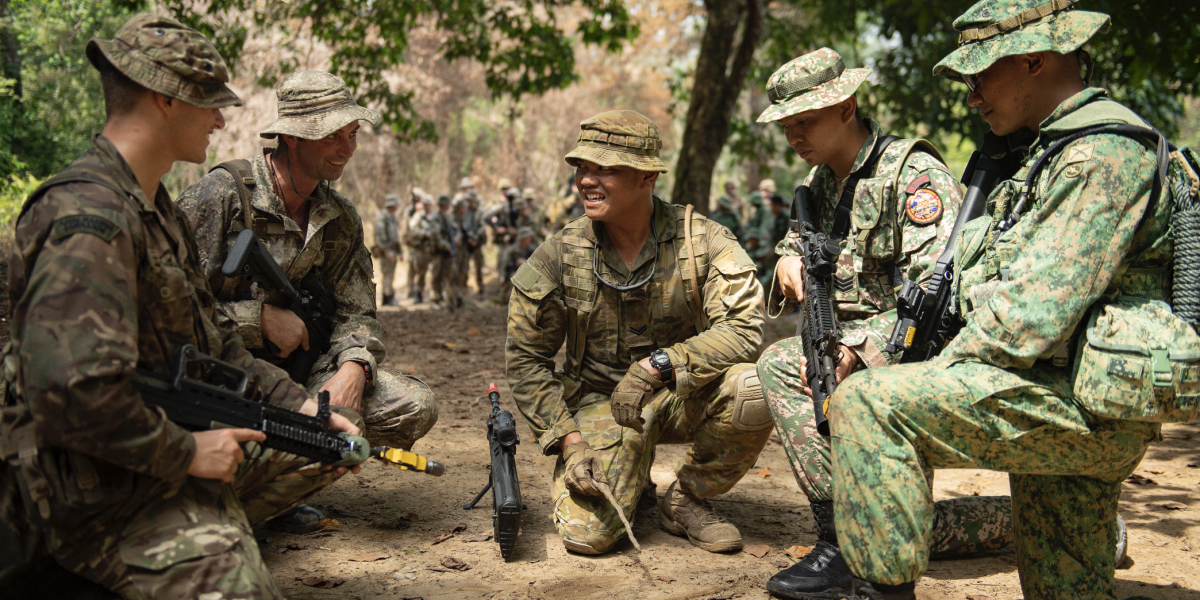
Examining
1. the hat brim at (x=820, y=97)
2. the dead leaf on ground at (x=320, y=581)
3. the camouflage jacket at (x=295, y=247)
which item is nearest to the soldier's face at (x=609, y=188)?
the hat brim at (x=820, y=97)

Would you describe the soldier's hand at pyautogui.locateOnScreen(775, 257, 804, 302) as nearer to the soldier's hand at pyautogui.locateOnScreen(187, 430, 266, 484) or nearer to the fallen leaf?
the fallen leaf

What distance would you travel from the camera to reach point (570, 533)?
12.6ft

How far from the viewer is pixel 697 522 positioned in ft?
13.2

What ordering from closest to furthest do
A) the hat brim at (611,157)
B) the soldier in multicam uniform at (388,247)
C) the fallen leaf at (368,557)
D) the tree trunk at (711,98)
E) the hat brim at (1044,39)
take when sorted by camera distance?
the hat brim at (1044,39)
the fallen leaf at (368,557)
the hat brim at (611,157)
the tree trunk at (711,98)
the soldier in multicam uniform at (388,247)

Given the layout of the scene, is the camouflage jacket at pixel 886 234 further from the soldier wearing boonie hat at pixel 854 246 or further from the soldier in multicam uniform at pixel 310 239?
the soldier in multicam uniform at pixel 310 239

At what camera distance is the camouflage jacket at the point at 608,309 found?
4102 mm

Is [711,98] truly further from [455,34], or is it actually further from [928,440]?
→ [928,440]

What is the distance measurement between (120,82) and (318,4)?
909 centimetres

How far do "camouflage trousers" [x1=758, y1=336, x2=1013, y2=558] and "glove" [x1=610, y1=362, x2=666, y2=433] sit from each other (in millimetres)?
546

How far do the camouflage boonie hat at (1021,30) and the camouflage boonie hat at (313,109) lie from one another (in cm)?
257

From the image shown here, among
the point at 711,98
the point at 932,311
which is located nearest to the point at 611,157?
the point at 932,311

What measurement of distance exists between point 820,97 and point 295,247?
8.28 feet

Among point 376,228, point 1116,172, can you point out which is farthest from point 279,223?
point 376,228

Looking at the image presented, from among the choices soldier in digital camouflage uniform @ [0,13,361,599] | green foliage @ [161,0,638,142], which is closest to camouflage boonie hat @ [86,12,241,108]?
soldier in digital camouflage uniform @ [0,13,361,599]
